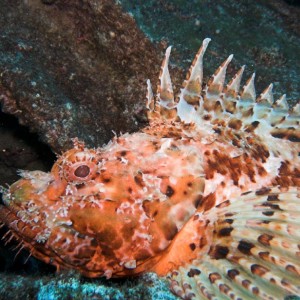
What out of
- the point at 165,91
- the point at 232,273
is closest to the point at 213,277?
the point at 232,273

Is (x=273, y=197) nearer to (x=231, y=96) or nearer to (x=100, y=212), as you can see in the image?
→ (x=231, y=96)

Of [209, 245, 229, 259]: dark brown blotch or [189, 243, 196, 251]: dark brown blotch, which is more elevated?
[209, 245, 229, 259]: dark brown blotch

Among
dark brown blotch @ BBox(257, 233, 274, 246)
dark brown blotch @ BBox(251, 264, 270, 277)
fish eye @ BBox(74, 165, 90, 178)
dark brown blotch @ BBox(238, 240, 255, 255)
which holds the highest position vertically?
dark brown blotch @ BBox(257, 233, 274, 246)

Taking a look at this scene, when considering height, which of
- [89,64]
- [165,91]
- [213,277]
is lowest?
[213,277]

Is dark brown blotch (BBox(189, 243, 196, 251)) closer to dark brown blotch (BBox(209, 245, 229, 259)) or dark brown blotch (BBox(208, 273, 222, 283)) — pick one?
dark brown blotch (BBox(209, 245, 229, 259))

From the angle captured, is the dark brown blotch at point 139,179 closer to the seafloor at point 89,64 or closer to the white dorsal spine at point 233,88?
the white dorsal spine at point 233,88

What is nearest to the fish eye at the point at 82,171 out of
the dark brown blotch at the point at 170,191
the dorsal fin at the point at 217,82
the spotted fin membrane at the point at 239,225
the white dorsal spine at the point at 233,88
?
the dark brown blotch at the point at 170,191

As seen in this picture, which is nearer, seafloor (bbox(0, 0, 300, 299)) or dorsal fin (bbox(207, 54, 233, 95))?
dorsal fin (bbox(207, 54, 233, 95))

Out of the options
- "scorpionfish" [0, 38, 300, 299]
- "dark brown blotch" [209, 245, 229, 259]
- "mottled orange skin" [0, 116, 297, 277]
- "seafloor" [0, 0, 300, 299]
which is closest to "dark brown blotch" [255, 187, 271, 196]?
"scorpionfish" [0, 38, 300, 299]
